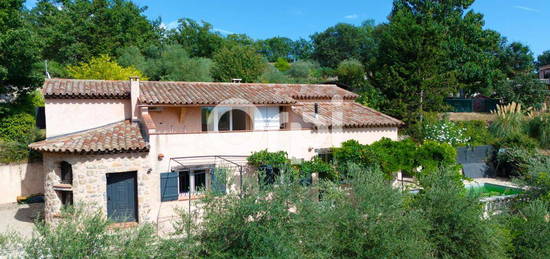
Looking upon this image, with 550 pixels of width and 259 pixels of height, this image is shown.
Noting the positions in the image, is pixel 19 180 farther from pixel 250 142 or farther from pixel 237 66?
pixel 237 66

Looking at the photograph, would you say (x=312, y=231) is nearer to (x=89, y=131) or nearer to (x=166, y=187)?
(x=166, y=187)

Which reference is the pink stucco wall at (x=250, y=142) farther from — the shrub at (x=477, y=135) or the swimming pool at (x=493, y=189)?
the shrub at (x=477, y=135)

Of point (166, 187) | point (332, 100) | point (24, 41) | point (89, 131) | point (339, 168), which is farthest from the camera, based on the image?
point (332, 100)

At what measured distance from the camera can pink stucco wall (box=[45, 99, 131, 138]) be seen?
51.9ft

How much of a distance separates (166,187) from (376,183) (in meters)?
8.28

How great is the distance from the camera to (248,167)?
16.2 meters

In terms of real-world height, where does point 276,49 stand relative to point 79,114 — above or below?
above

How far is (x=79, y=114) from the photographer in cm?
1620

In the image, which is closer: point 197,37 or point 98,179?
point 98,179

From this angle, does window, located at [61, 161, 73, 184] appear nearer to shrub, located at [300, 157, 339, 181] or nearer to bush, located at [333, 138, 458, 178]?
shrub, located at [300, 157, 339, 181]

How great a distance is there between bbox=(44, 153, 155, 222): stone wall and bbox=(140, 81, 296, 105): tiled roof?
2.96 metres

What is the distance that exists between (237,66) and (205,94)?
60.1 feet

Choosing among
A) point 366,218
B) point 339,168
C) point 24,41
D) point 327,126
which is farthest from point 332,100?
point 24,41

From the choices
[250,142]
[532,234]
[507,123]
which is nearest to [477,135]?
[507,123]
